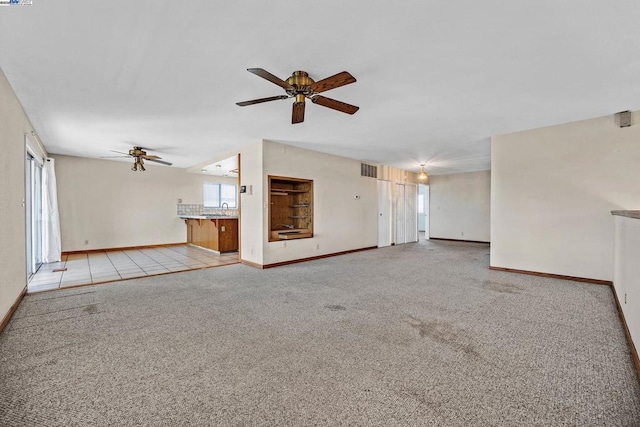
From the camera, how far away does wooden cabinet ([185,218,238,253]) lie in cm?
723

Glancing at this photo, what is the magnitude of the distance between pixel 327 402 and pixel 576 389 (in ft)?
5.24

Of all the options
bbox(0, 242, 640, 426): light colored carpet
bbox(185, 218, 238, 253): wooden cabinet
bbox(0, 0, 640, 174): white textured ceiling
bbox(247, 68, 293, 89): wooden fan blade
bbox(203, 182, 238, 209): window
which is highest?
bbox(0, 0, 640, 174): white textured ceiling

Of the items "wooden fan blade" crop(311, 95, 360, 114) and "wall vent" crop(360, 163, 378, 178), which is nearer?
"wooden fan blade" crop(311, 95, 360, 114)

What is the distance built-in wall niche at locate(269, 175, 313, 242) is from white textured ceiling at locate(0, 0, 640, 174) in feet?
6.15

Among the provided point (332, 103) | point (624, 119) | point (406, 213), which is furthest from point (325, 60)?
point (406, 213)

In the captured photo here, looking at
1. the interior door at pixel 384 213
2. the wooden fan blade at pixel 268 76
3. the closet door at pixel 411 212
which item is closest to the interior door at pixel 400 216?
the closet door at pixel 411 212

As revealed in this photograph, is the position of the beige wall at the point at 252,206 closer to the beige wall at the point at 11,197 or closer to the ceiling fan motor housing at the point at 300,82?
the ceiling fan motor housing at the point at 300,82

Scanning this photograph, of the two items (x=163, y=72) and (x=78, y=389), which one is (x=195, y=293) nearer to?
(x=78, y=389)

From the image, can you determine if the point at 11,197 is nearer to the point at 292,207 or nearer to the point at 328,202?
the point at 292,207

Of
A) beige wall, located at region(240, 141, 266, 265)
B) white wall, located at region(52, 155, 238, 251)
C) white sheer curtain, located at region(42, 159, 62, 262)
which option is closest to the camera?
beige wall, located at region(240, 141, 266, 265)

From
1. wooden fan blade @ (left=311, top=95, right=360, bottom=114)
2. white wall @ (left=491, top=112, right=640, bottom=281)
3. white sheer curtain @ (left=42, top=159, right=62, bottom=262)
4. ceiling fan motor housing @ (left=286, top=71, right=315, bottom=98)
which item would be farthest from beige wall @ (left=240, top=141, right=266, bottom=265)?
white wall @ (left=491, top=112, right=640, bottom=281)

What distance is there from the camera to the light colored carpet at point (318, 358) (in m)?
1.59

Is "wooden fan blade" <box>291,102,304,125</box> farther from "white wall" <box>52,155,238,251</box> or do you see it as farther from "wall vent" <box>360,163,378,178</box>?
"white wall" <box>52,155,238,251</box>

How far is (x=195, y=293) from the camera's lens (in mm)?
3844
